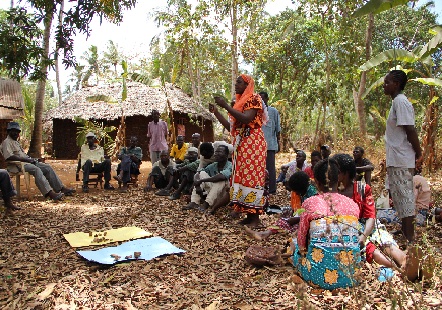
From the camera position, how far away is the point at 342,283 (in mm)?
2869

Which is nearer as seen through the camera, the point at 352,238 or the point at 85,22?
the point at 352,238

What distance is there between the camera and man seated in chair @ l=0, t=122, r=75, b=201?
20.9 feet

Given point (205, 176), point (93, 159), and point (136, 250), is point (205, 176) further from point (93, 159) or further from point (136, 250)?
point (93, 159)

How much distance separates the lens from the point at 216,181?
18.1 ft

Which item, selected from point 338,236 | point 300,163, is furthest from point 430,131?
point 338,236

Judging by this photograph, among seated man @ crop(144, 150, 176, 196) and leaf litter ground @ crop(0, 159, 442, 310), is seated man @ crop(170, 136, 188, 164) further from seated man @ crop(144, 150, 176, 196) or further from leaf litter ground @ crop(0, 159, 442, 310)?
leaf litter ground @ crop(0, 159, 442, 310)

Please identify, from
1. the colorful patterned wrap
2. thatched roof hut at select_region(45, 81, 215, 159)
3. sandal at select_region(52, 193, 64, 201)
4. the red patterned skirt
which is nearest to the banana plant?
the red patterned skirt

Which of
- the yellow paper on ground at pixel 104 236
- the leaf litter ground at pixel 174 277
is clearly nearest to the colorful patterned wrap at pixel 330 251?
the leaf litter ground at pixel 174 277

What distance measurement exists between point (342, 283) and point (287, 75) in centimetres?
1922

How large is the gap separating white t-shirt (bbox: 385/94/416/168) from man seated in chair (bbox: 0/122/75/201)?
522 cm

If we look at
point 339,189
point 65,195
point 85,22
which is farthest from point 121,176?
point 339,189

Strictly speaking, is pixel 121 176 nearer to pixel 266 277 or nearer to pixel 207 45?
pixel 266 277

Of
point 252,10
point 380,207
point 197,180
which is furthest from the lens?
point 252,10

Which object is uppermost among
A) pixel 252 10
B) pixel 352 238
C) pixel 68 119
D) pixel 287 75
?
pixel 252 10
